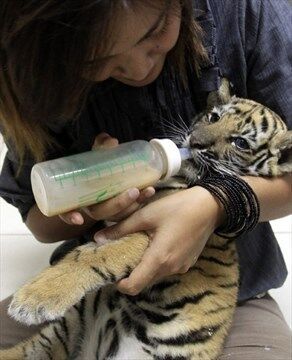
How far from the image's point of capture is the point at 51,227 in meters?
1.00

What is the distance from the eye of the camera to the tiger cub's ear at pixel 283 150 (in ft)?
2.86

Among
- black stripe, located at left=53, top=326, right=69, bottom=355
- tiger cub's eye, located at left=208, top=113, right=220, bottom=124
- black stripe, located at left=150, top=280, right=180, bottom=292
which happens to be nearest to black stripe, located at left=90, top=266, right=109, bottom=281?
black stripe, located at left=150, top=280, right=180, bottom=292

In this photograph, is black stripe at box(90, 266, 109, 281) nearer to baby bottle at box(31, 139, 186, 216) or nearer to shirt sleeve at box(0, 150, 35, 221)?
baby bottle at box(31, 139, 186, 216)

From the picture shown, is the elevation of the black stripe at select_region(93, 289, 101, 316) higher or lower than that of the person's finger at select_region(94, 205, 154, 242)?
lower

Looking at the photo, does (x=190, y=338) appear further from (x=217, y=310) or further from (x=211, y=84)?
(x=211, y=84)

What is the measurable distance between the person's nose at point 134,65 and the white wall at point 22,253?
79 centimetres

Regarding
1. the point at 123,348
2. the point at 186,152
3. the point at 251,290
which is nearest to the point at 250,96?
the point at 186,152

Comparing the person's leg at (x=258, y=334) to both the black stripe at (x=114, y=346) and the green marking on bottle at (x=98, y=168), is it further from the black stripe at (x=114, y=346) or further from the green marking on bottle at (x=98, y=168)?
the green marking on bottle at (x=98, y=168)

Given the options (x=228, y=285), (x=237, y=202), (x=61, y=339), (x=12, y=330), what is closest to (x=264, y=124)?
(x=237, y=202)

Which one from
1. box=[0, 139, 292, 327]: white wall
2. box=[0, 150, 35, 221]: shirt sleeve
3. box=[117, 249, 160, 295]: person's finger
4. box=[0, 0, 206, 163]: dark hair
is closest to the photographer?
box=[0, 0, 206, 163]: dark hair

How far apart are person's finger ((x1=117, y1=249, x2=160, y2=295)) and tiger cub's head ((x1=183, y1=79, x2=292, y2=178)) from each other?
0.20 metres

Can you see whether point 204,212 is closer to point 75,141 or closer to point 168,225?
point 168,225

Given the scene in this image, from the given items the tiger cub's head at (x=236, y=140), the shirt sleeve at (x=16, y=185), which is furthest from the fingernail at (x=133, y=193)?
the shirt sleeve at (x=16, y=185)

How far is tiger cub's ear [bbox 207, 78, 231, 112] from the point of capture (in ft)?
2.89
